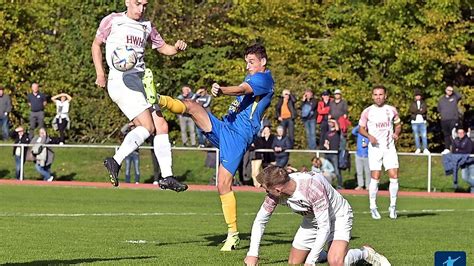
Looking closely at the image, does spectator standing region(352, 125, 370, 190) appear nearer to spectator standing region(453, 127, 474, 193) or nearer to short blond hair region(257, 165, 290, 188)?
spectator standing region(453, 127, 474, 193)

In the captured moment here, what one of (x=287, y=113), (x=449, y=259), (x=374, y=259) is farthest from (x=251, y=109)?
(x=287, y=113)

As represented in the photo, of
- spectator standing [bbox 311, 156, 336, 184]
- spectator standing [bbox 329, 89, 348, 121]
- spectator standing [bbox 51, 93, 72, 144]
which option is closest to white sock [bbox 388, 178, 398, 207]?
spectator standing [bbox 311, 156, 336, 184]

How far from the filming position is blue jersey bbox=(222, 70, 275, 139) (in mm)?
14180

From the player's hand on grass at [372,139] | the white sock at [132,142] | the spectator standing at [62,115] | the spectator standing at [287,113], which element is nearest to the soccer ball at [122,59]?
the white sock at [132,142]

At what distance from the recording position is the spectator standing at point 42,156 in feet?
108

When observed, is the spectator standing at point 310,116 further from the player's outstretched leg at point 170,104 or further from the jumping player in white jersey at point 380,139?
the player's outstretched leg at point 170,104

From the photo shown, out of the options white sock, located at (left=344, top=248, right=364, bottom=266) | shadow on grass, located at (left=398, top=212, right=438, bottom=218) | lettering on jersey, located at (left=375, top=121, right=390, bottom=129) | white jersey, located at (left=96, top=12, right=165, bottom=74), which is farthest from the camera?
shadow on grass, located at (left=398, top=212, right=438, bottom=218)

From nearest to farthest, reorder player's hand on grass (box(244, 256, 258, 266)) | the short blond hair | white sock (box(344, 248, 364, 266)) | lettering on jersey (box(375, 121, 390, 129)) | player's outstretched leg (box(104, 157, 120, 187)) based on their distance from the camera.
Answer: the short blond hair < player's hand on grass (box(244, 256, 258, 266)) < white sock (box(344, 248, 364, 266)) < player's outstretched leg (box(104, 157, 120, 187)) < lettering on jersey (box(375, 121, 390, 129))

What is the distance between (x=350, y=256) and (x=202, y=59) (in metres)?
35.4

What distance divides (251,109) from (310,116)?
21173mm

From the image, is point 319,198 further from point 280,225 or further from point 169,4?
point 169,4

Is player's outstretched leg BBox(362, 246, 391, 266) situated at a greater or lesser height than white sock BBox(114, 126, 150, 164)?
Answer: lesser

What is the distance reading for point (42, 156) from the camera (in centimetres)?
3309

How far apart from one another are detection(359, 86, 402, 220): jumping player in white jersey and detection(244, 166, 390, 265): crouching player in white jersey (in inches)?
338
